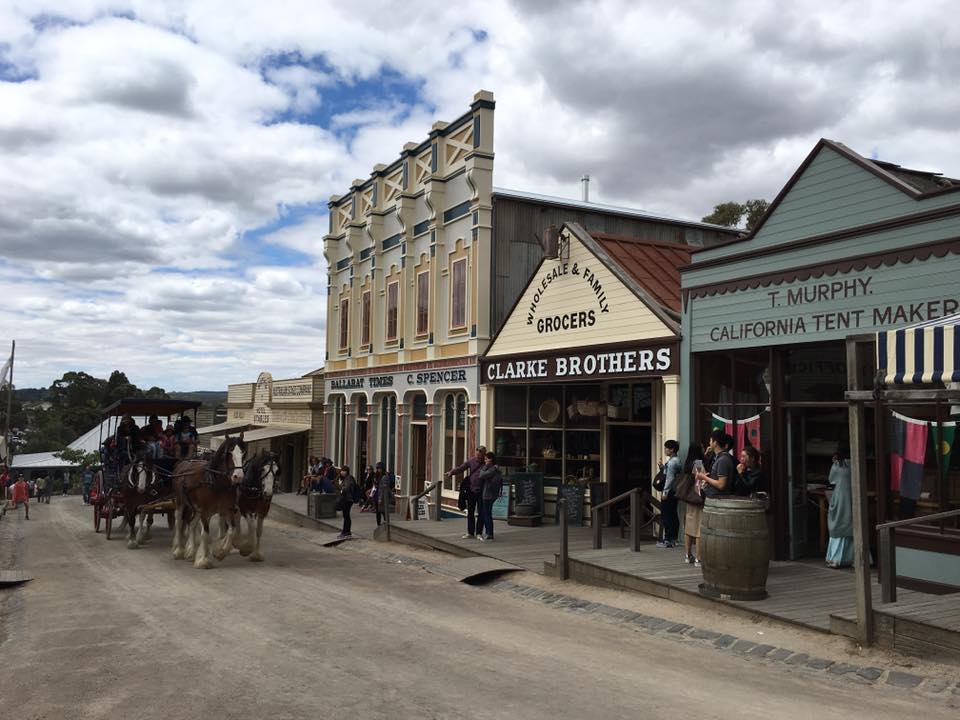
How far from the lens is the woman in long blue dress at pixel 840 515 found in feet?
33.8

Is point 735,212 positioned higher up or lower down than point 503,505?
higher up

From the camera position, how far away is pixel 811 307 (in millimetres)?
10711

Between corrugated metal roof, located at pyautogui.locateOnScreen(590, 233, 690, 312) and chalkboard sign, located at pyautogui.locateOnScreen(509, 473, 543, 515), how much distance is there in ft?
15.7

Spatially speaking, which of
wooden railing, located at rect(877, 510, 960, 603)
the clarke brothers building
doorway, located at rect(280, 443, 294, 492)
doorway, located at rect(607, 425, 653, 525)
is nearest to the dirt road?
wooden railing, located at rect(877, 510, 960, 603)

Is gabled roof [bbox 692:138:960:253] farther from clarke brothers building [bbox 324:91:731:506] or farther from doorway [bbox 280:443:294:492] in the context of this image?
doorway [bbox 280:443:294:492]

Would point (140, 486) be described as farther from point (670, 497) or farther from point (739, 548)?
point (739, 548)

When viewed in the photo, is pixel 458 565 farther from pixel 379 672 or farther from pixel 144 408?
pixel 144 408

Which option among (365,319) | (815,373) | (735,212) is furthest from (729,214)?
(815,373)

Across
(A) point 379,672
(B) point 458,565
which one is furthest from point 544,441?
(A) point 379,672

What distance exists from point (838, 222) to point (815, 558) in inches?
187

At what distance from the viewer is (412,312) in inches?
897

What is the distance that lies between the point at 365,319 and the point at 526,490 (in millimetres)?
11345

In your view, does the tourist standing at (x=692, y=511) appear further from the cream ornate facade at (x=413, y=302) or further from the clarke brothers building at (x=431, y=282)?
the cream ornate facade at (x=413, y=302)

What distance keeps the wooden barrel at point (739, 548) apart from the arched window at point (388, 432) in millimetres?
15674
